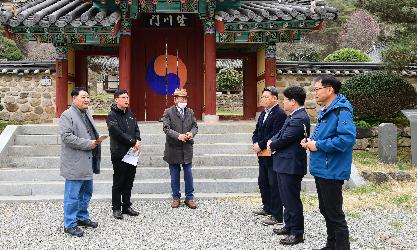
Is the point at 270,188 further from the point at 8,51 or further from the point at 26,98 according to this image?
the point at 8,51

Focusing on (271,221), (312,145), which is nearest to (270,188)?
(271,221)

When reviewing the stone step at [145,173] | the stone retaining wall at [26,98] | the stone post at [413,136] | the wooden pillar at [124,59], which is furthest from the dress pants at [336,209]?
the stone retaining wall at [26,98]

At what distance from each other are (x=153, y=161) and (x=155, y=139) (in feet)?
2.88

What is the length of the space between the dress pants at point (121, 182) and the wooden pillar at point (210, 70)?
4.71m

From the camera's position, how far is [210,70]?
11016 millimetres

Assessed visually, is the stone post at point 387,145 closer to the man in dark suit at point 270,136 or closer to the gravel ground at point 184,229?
the gravel ground at point 184,229

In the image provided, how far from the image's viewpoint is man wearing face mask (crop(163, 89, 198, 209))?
22.8 ft

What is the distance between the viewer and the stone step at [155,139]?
9.50 metres

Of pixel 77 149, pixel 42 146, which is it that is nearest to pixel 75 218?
pixel 77 149

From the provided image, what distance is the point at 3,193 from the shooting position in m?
7.77

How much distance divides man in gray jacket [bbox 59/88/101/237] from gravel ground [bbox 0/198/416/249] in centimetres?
30

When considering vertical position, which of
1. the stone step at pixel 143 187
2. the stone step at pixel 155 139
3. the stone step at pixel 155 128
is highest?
the stone step at pixel 155 128

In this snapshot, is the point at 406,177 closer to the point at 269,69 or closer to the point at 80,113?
the point at 269,69

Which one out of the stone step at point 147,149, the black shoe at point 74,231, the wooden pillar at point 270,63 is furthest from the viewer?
the wooden pillar at point 270,63
